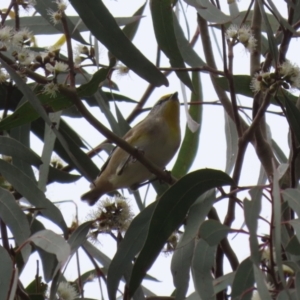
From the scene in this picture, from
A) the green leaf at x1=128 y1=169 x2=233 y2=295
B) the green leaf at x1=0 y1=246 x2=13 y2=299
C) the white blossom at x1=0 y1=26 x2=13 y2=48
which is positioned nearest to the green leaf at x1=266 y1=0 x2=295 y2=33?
the green leaf at x1=128 y1=169 x2=233 y2=295

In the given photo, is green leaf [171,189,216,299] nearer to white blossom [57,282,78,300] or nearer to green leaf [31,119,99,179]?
white blossom [57,282,78,300]

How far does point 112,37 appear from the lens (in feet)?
7.63

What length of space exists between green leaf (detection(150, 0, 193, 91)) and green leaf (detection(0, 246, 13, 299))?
37.0 inches

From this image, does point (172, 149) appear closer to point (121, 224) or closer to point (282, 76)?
point (121, 224)

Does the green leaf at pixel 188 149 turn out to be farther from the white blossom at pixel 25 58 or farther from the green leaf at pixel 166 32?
the white blossom at pixel 25 58

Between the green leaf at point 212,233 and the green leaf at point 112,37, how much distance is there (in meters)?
0.55

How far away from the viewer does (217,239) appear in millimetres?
2070

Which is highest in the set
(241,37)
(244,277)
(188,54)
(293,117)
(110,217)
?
(188,54)

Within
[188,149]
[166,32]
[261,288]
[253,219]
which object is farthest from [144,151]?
[261,288]

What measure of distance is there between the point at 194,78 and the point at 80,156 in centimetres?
72

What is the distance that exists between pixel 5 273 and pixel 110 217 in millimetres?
576

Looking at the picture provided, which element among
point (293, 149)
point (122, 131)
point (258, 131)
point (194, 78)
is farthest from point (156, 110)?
point (293, 149)

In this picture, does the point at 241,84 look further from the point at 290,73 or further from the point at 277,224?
the point at 277,224

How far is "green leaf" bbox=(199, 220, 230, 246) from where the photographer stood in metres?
2.06
